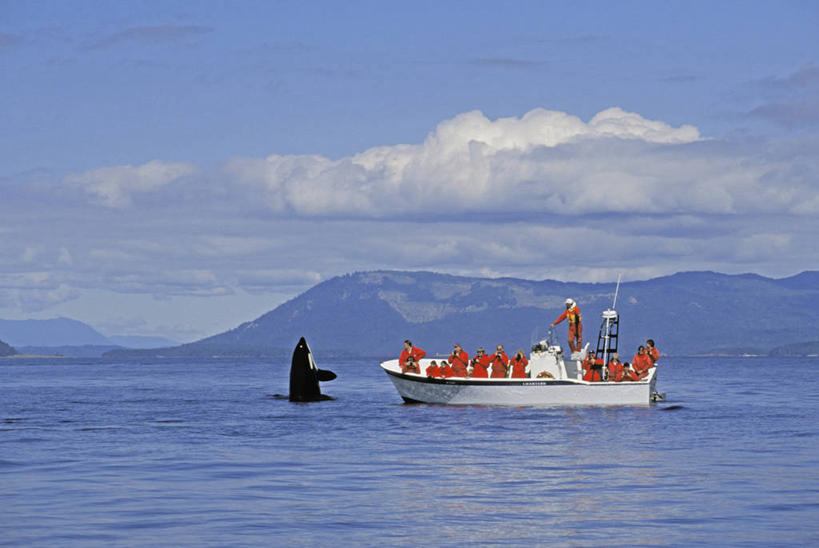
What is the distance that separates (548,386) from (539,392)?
0.45m

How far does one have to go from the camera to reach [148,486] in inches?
1009

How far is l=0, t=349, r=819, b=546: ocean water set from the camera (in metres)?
20.1

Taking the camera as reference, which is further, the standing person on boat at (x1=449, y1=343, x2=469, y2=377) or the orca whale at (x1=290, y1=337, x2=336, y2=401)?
the orca whale at (x1=290, y1=337, x2=336, y2=401)

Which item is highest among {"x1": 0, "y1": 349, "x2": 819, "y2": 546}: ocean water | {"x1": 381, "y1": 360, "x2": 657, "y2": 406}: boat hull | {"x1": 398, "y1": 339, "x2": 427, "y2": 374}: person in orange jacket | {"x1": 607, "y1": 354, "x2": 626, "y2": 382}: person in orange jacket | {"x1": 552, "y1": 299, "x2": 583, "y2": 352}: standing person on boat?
{"x1": 552, "y1": 299, "x2": 583, "y2": 352}: standing person on boat

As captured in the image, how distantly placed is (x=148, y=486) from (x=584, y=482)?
28.8 ft

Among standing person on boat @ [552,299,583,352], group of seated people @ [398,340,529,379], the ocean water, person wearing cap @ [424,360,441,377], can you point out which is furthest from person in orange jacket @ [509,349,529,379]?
person wearing cap @ [424,360,441,377]

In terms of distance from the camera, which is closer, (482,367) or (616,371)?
(616,371)

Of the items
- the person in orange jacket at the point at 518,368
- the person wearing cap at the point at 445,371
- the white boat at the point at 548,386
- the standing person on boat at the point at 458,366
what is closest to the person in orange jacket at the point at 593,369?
the white boat at the point at 548,386

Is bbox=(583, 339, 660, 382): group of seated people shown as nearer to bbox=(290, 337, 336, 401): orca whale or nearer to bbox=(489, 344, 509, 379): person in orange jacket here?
bbox=(489, 344, 509, 379): person in orange jacket

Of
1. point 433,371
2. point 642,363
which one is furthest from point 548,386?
point 642,363

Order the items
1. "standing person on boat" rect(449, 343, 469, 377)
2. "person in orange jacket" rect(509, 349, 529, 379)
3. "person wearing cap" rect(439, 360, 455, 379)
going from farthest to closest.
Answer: "standing person on boat" rect(449, 343, 469, 377)
"person wearing cap" rect(439, 360, 455, 379)
"person in orange jacket" rect(509, 349, 529, 379)

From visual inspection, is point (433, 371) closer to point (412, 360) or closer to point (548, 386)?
point (412, 360)

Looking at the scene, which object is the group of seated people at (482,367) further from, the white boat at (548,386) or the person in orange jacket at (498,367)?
the white boat at (548,386)

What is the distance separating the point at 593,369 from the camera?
1869 inches
